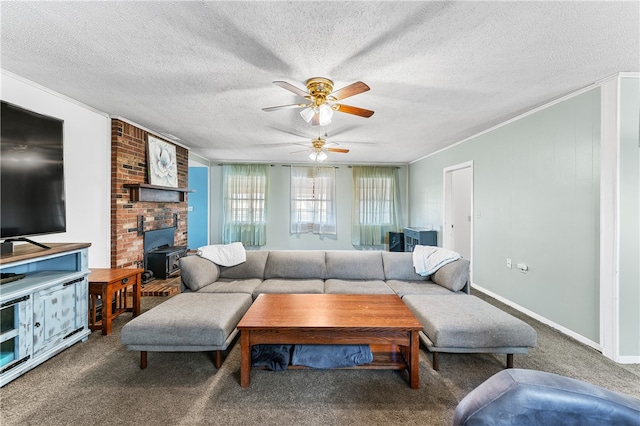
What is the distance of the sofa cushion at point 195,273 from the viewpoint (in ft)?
8.78

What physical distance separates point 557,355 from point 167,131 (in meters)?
5.15

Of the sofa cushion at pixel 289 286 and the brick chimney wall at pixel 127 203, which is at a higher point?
the brick chimney wall at pixel 127 203

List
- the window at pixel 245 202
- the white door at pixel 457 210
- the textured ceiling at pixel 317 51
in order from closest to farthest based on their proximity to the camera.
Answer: the textured ceiling at pixel 317 51
the white door at pixel 457 210
the window at pixel 245 202

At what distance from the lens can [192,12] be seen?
4.85 ft

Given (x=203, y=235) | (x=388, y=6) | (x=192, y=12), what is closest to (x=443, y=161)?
(x=388, y=6)

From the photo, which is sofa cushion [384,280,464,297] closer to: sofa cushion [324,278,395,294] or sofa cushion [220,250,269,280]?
sofa cushion [324,278,395,294]

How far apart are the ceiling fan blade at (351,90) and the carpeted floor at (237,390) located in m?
2.10

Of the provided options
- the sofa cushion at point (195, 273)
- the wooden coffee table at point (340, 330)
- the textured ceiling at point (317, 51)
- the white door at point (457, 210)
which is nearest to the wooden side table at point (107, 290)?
the sofa cushion at point (195, 273)

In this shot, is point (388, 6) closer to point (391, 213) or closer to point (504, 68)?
point (504, 68)

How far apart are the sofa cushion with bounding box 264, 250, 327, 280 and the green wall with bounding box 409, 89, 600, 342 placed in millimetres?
2382

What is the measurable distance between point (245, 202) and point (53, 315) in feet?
13.8

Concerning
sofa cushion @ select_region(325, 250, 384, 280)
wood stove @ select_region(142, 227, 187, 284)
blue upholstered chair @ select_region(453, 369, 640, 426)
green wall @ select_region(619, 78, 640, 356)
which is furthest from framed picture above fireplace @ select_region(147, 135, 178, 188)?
green wall @ select_region(619, 78, 640, 356)

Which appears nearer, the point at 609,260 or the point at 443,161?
the point at 609,260

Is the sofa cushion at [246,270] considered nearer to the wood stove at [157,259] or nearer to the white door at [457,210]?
the wood stove at [157,259]
